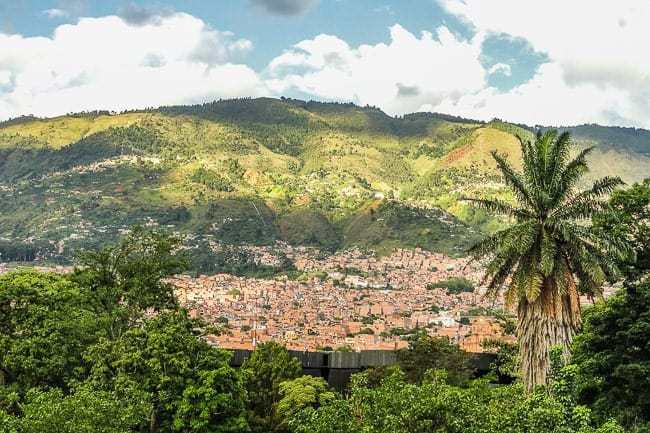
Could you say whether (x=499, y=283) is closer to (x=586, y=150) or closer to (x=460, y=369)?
(x=586, y=150)

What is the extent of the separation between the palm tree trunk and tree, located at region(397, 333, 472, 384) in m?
6.27

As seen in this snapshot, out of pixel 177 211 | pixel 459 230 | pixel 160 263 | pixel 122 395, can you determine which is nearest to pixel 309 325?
pixel 160 263

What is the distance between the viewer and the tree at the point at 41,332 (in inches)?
672

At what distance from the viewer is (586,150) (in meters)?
15.1

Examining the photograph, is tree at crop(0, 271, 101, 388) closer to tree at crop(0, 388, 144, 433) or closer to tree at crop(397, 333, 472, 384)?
tree at crop(0, 388, 144, 433)

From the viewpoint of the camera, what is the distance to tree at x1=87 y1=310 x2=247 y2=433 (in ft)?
53.0

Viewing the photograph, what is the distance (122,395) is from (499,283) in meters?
9.35

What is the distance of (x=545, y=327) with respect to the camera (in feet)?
48.7

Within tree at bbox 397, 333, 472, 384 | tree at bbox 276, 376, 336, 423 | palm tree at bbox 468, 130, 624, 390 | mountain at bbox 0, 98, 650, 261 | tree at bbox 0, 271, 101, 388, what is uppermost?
mountain at bbox 0, 98, 650, 261

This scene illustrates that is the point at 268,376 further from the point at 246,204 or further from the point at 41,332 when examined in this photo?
the point at 246,204

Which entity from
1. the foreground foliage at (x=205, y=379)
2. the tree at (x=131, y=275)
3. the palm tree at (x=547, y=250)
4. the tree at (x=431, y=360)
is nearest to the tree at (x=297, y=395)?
the foreground foliage at (x=205, y=379)

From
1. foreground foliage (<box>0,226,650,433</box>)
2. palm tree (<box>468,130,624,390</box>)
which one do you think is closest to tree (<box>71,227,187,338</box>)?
foreground foliage (<box>0,226,650,433</box>)

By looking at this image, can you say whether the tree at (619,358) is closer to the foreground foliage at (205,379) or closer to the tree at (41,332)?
the foreground foliage at (205,379)

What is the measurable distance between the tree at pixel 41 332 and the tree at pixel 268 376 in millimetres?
5526
